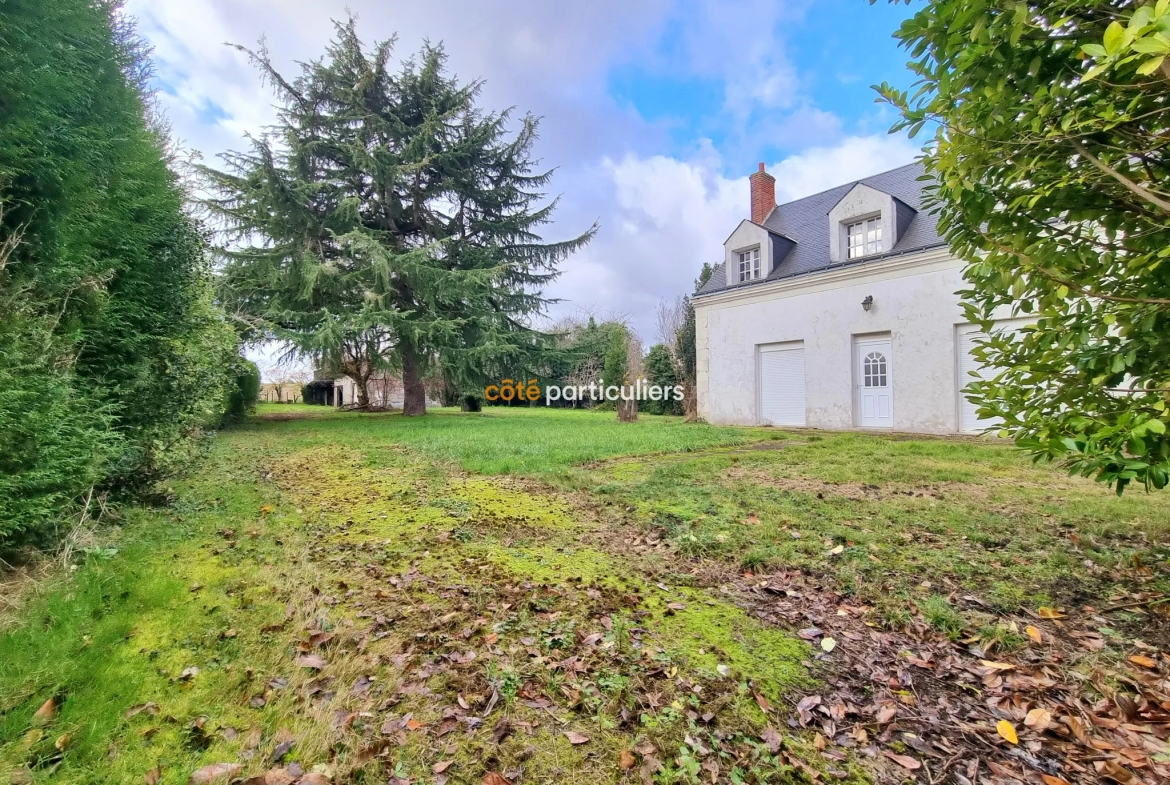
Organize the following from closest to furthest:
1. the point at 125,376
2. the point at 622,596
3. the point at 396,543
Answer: the point at 622,596 → the point at 396,543 → the point at 125,376

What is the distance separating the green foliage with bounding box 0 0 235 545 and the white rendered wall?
11799 millimetres

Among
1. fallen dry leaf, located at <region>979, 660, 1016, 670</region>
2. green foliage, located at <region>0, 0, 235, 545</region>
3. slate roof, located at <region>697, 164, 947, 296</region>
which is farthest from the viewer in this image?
slate roof, located at <region>697, 164, 947, 296</region>

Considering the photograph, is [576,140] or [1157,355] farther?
[576,140]

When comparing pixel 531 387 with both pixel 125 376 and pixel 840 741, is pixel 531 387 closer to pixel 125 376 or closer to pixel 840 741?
pixel 125 376

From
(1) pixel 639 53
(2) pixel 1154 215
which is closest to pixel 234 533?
(2) pixel 1154 215

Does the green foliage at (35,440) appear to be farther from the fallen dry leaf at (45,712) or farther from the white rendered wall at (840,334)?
the white rendered wall at (840,334)

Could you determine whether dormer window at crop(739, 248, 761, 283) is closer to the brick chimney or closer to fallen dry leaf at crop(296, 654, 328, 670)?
the brick chimney

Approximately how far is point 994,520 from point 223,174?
18.6m

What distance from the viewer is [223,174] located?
13.9 meters

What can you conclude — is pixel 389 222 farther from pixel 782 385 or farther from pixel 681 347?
pixel 782 385

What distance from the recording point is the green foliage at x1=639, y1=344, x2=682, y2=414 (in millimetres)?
20000

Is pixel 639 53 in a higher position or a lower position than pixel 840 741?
higher

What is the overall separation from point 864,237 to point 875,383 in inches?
Result: 142

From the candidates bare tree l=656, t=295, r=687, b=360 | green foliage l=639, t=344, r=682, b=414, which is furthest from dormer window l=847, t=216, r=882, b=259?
bare tree l=656, t=295, r=687, b=360
